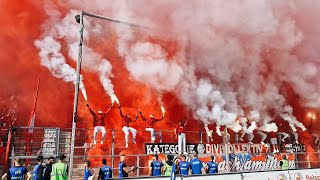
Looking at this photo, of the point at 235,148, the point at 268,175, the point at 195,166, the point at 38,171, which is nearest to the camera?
the point at 38,171

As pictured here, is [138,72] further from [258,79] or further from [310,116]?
[310,116]

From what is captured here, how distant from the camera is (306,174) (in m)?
Result: 9.16

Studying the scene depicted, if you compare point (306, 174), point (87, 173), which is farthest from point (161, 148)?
point (306, 174)

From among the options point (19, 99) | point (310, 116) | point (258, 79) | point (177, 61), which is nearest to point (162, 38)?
point (177, 61)

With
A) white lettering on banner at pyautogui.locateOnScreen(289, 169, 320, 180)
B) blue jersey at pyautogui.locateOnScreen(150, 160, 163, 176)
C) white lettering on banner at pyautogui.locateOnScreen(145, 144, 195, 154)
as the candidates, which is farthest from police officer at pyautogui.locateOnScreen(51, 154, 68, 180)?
white lettering on banner at pyautogui.locateOnScreen(289, 169, 320, 180)

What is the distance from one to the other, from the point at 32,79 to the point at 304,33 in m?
16.3

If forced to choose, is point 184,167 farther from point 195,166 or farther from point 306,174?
point 306,174

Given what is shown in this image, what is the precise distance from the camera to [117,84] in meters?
19.3

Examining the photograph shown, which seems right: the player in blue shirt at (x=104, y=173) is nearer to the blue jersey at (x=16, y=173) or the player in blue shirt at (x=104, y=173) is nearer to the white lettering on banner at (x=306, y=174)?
the blue jersey at (x=16, y=173)

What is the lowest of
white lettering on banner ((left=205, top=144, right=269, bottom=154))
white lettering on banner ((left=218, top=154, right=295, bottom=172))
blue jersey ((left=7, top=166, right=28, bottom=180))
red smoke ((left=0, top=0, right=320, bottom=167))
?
white lettering on banner ((left=218, top=154, right=295, bottom=172))

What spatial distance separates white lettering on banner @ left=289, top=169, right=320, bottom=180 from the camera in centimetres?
893

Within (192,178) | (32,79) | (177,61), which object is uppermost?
(177,61)

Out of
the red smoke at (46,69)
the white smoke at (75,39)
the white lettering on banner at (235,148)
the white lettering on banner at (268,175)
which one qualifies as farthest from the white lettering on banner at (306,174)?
the white smoke at (75,39)

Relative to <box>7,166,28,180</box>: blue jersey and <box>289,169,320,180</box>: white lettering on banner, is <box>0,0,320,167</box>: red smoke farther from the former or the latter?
<box>7,166,28,180</box>: blue jersey
